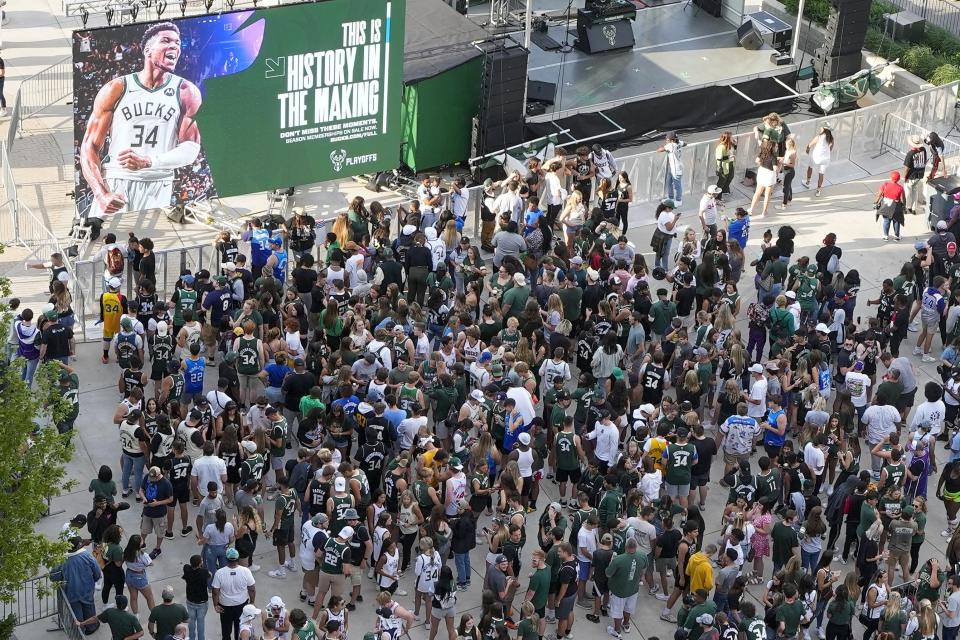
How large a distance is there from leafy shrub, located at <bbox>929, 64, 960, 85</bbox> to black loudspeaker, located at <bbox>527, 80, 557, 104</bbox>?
792 cm

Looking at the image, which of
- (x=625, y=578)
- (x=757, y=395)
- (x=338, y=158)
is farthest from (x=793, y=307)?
(x=338, y=158)

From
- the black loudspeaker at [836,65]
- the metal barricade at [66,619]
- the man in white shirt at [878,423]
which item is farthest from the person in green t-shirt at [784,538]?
the black loudspeaker at [836,65]

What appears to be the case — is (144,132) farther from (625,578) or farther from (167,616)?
(625,578)

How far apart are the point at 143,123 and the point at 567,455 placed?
9099 millimetres

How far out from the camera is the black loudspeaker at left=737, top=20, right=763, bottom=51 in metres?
31.8

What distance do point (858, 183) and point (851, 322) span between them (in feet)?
23.1

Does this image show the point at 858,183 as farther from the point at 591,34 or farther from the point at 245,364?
the point at 245,364

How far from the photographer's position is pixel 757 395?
2039 cm

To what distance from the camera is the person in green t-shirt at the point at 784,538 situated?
60.8 ft

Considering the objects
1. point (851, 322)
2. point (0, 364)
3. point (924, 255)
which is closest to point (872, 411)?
point (851, 322)

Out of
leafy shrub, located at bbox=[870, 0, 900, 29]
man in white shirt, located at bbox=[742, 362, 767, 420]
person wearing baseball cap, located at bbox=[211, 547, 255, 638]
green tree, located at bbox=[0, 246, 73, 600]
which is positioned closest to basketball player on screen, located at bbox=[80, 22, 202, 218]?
green tree, located at bbox=[0, 246, 73, 600]

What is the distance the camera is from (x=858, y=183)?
28.8m

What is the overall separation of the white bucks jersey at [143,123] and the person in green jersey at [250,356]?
5.06m

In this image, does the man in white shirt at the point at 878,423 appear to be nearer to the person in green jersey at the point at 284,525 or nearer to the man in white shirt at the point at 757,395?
the man in white shirt at the point at 757,395
